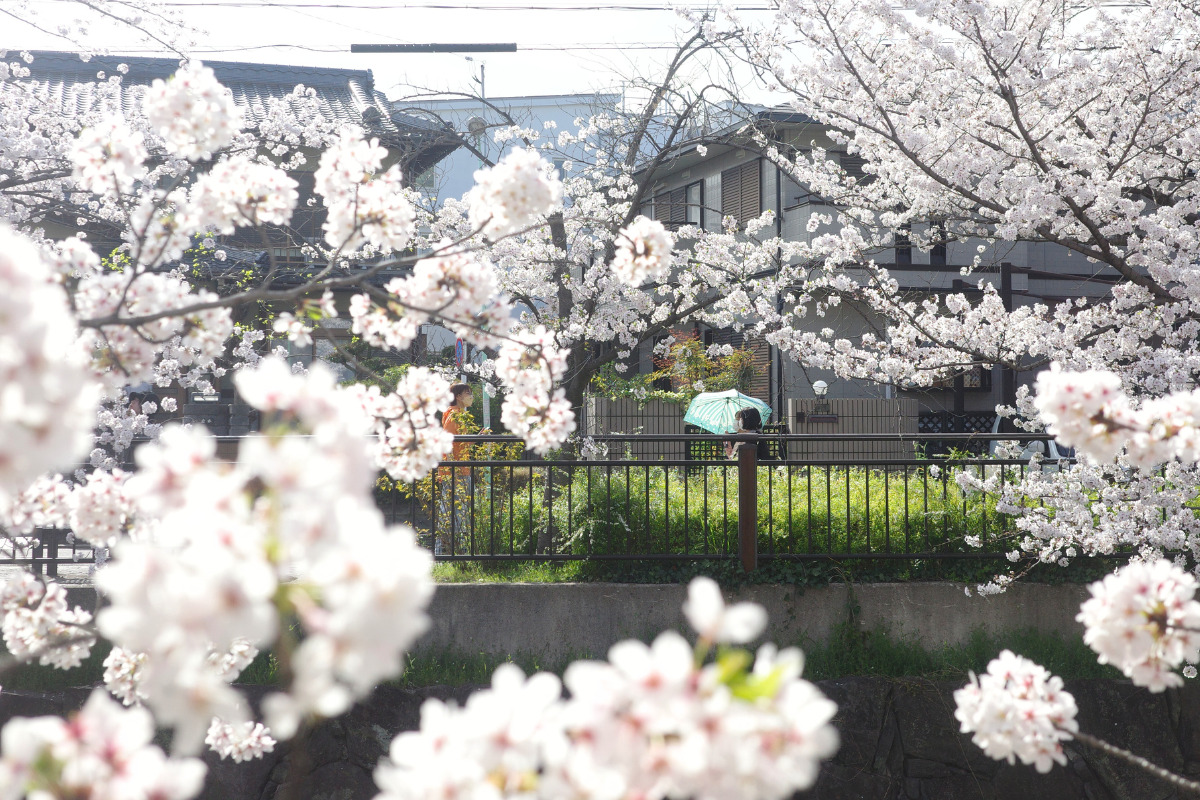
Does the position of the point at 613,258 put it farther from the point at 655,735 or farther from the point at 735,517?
the point at 655,735

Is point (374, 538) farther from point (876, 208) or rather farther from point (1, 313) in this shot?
point (876, 208)

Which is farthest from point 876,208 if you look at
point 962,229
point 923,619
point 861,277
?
point 861,277

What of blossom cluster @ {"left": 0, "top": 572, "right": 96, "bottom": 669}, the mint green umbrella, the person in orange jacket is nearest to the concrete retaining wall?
the person in orange jacket

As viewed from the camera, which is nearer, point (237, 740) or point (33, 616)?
Answer: point (33, 616)

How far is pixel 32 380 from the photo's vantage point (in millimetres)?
1025

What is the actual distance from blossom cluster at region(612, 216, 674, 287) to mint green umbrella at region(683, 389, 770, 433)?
25.3 feet

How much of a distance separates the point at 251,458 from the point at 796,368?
14902 mm

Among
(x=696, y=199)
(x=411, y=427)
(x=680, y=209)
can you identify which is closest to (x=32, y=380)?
(x=411, y=427)

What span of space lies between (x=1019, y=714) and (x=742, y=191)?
51.1 ft

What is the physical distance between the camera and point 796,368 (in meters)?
15.5

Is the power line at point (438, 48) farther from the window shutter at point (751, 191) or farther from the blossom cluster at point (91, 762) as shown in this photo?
the blossom cluster at point (91, 762)

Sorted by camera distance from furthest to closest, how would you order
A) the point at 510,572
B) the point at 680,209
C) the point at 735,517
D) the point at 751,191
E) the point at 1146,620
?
the point at 680,209
the point at 751,191
the point at 735,517
the point at 510,572
the point at 1146,620

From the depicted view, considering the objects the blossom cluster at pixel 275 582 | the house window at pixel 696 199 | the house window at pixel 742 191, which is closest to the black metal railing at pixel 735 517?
the blossom cluster at pixel 275 582

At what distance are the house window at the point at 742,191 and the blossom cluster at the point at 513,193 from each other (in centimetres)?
1374
